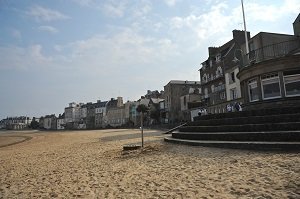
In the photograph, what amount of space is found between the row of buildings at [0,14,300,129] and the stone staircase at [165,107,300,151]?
3.48 metres

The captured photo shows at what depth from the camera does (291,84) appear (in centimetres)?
1775

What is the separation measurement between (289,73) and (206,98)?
4332 cm

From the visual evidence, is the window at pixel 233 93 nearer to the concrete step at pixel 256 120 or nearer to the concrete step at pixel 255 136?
the concrete step at pixel 256 120

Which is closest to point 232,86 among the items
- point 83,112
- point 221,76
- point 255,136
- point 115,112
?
point 221,76

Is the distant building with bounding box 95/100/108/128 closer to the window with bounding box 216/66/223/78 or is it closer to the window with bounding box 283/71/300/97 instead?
the window with bounding box 216/66/223/78

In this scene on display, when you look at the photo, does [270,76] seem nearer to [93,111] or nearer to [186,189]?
[186,189]

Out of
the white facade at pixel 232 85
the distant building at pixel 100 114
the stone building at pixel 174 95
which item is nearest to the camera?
the white facade at pixel 232 85

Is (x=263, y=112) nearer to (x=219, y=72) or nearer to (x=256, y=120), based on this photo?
(x=256, y=120)

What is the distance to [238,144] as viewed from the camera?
477 inches

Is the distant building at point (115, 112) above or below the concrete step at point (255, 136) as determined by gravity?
above

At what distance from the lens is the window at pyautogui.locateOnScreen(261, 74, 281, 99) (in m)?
18.1

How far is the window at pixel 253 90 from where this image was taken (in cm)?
1934

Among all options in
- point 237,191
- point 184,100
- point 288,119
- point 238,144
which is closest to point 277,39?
point 288,119

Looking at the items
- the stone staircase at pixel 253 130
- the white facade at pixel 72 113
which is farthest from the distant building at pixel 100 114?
the stone staircase at pixel 253 130
